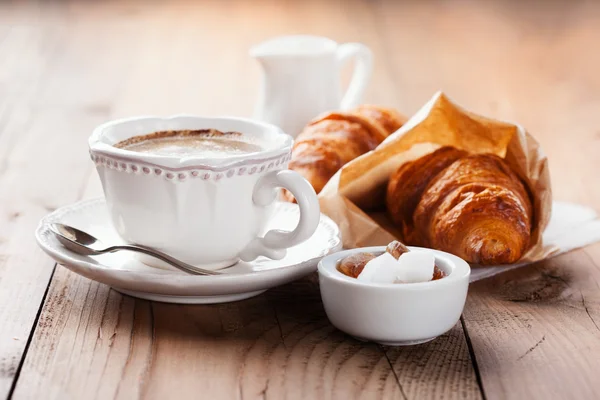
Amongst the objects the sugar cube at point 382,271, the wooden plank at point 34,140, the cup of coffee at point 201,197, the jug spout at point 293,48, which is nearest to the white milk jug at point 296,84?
the jug spout at point 293,48

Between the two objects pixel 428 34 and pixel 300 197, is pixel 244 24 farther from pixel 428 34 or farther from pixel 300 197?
pixel 300 197

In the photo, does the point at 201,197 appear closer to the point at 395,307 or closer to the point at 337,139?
the point at 395,307

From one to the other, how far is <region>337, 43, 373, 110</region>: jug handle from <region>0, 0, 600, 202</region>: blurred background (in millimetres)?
252

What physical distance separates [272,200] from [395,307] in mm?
248

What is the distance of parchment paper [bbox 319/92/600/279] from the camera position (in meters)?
1.37

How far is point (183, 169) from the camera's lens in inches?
42.8

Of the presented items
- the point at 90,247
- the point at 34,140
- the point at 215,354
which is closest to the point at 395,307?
the point at 215,354

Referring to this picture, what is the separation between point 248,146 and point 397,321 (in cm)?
35

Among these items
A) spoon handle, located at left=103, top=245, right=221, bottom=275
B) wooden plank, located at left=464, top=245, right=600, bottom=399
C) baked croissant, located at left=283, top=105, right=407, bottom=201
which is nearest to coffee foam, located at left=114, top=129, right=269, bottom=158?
spoon handle, located at left=103, top=245, right=221, bottom=275

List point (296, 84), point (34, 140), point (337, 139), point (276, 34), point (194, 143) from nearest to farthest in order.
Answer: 1. point (194, 143)
2. point (337, 139)
3. point (296, 84)
4. point (34, 140)
5. point (276, 34)

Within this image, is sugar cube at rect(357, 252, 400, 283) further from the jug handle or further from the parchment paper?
the jug handle

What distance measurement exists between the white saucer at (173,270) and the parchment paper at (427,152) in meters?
0.08

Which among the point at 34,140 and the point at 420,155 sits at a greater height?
the point at 420,155

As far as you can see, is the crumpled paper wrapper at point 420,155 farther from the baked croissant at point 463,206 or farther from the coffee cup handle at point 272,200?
the coffee cup handle at point 272,200
